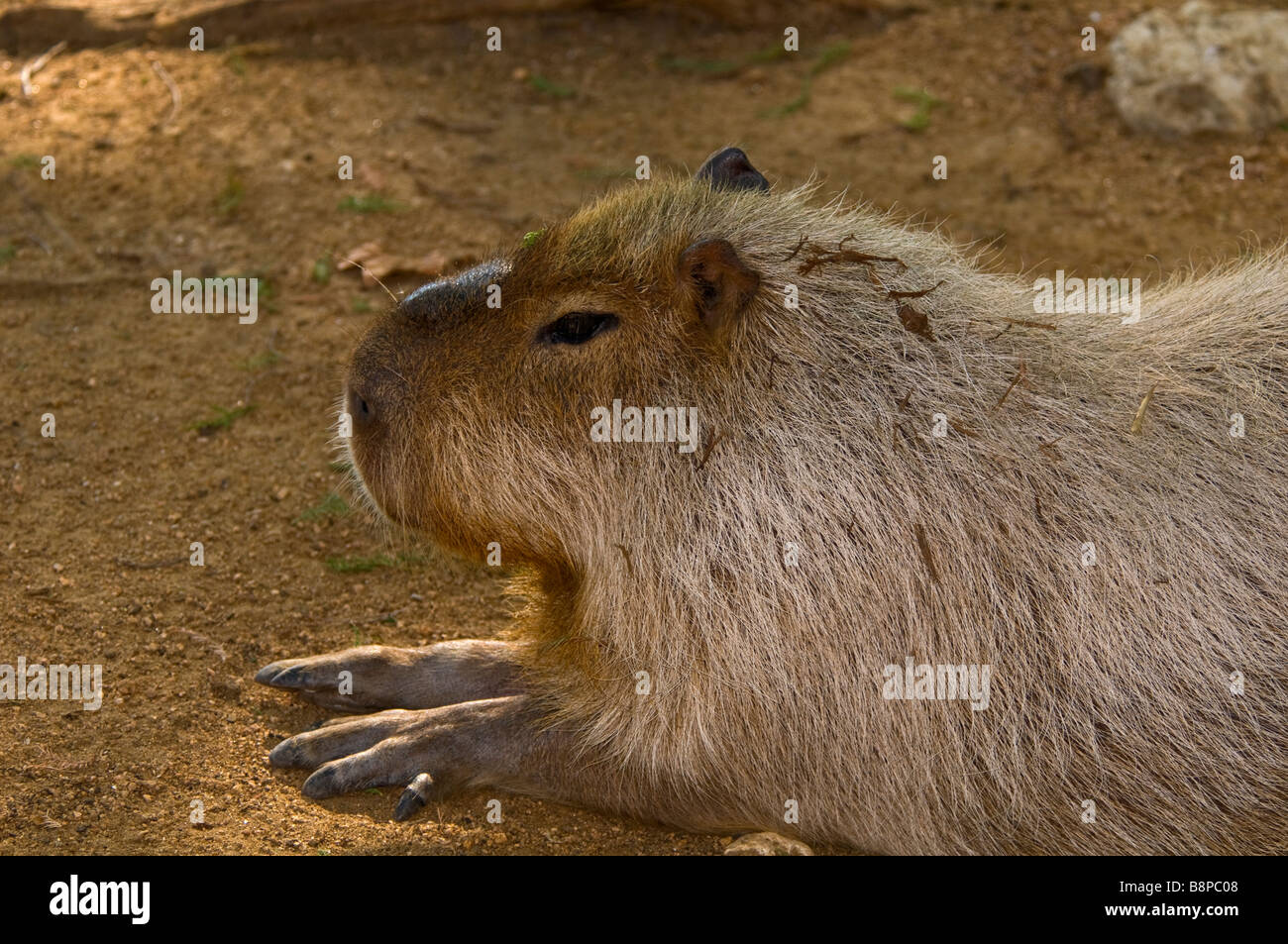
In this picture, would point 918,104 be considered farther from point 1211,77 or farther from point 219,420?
point 219,420

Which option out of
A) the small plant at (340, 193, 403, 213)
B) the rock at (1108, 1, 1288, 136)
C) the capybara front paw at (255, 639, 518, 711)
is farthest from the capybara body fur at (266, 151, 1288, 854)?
the rock at (1108, 1, 1288, 136)

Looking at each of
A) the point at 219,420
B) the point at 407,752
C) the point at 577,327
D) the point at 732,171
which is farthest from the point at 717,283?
the point at 219,420

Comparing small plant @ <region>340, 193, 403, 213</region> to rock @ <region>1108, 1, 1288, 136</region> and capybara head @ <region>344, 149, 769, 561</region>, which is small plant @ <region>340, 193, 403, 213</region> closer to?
capybara head @ <region>344, 149, 769, 561</region>

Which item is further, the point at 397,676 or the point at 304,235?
the point at 304,235

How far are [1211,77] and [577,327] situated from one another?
5327 mm

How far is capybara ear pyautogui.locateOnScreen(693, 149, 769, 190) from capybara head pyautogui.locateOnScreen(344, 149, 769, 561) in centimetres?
25

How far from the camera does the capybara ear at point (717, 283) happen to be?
139 inches

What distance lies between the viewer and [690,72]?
25.9 ft

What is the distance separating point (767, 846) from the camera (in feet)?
11.9

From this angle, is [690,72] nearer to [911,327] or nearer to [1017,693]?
[911,327]

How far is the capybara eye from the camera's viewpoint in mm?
3672

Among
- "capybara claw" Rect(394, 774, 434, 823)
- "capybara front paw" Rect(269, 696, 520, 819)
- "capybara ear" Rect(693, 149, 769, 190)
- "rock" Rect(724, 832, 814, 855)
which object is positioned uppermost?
"capybara ear" Rect(693, 149, 769, 190)

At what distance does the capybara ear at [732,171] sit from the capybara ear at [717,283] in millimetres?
560

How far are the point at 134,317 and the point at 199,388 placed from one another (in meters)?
0.59
